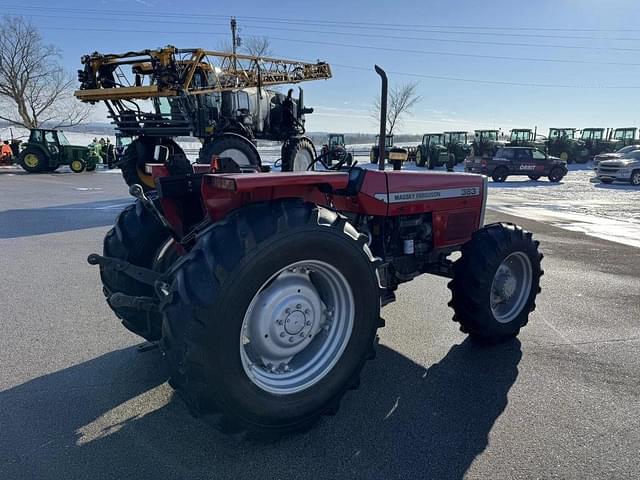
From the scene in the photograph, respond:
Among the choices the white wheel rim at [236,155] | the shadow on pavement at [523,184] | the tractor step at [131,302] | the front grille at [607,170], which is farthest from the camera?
the front grille at [607,170]

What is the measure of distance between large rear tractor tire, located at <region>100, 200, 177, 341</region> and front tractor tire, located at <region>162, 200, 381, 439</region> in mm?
914

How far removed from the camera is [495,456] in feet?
7.16

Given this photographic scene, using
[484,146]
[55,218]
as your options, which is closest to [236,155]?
[55,218]

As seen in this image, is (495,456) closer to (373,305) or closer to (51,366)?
(373,305)

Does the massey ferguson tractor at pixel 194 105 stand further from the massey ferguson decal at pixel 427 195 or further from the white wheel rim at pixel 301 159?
the massey ferguson decal at pixel 427 195

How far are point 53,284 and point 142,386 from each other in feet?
8.46

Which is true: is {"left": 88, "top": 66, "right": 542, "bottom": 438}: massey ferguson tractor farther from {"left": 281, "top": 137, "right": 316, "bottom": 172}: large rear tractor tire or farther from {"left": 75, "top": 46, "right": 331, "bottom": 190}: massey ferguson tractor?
{"left": 281, "top": 137, "right": 316, "bottom": 172}: large rear tractor tire

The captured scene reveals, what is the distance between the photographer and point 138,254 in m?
2.86

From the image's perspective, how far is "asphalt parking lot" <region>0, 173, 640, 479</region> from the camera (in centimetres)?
210

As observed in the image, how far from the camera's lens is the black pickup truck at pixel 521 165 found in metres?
20.2

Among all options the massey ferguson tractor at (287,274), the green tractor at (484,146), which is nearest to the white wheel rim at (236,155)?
the massey ferguson tractor at (287,274)

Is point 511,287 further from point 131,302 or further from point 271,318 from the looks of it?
point 131,302

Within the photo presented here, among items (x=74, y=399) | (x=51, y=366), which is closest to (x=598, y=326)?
(x=74, y=399)

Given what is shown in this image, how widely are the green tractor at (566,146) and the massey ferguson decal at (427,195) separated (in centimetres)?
3301
